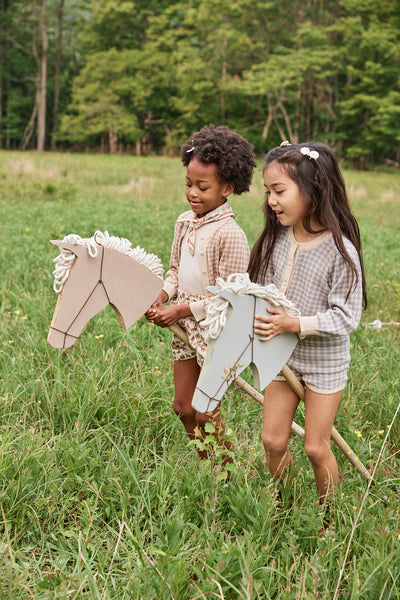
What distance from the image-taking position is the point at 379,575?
181 cm

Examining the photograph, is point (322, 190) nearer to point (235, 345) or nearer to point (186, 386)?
point (235, 345)

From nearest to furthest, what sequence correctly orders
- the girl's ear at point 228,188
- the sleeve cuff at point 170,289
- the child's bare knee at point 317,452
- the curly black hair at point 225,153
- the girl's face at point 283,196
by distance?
the girl's face at point 283,196 < the child's bare knee at point 317,452 < the curly black hair at point 225,153 < the girl's ear at point 228,188 < the sleeve cuff at point 170,289

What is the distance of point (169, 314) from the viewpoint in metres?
2.29

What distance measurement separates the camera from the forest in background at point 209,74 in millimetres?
29250

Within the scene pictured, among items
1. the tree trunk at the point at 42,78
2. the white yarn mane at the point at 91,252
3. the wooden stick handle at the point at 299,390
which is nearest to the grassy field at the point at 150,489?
the wooden stick handle at the point at 299,390

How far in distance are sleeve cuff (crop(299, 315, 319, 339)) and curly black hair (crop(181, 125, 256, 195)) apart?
2.45ft

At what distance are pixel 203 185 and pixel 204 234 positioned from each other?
0.21 meters

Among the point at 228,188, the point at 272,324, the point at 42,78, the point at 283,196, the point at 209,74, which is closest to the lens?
the point at 272,324

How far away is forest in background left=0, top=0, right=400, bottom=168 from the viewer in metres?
29.2

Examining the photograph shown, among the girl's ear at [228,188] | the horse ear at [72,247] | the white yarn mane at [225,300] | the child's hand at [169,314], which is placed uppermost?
the girl's ear at [228,188]

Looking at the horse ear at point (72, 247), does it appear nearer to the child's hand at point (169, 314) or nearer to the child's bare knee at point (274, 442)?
the child's hand at point (169, 314)

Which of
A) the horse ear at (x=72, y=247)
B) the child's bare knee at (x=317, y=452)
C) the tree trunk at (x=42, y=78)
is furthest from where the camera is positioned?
the tree trunk at (x=42, y=78)

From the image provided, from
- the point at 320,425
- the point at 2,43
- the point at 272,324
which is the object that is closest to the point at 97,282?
the point at 272,324

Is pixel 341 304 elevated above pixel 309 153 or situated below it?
below
